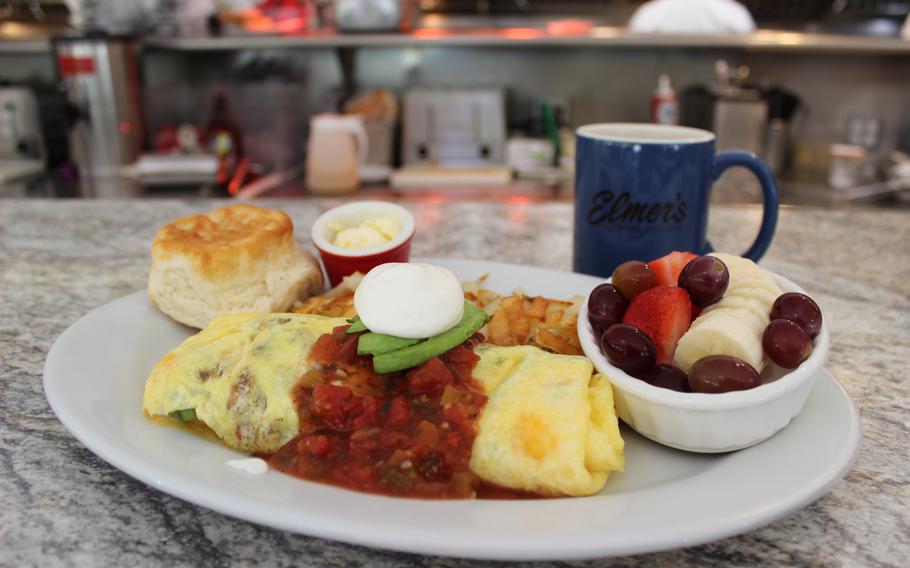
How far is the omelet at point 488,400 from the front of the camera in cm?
72

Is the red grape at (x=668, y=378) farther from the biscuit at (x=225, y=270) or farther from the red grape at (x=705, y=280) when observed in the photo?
the biscuit at (x=225, y=270)

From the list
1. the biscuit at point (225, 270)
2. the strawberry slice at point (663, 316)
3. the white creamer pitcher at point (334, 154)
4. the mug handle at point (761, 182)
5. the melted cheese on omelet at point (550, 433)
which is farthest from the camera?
the white creamer pitcher at point (334, 154)

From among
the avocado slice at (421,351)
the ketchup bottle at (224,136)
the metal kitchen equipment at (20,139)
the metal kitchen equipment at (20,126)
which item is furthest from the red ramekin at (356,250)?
the metal kitchen equipment at (20,126)

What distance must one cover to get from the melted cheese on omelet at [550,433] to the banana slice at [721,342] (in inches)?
3.8

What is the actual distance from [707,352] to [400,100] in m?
3.57

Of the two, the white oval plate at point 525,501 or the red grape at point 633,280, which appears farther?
the red grape at point 633,280

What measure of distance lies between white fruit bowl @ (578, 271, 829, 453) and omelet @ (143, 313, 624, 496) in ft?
0.11

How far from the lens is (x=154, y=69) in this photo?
407cm

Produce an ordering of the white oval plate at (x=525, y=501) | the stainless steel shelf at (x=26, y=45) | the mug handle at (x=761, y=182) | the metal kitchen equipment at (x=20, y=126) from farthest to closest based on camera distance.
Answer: the stainless steel shelf at (x=26, y=45), the metal kitchen equipment at (x=20, y=126), the mug handle at (x=761, y=182), the white oval plate at (x=525, y=501)

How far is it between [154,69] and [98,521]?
3885 millimetres

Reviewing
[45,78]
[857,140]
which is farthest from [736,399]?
[45,78]

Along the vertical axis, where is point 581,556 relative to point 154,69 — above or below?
below

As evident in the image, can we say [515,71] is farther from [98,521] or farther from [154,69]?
[98,521]

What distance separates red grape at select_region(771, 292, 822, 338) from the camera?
785mm
